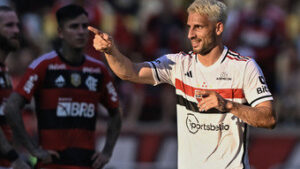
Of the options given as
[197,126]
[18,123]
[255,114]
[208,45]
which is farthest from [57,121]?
[255,114]

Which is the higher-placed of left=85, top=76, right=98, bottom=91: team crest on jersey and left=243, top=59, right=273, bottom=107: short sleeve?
left=243, top=59, right=273, bottom=107: short sleeve

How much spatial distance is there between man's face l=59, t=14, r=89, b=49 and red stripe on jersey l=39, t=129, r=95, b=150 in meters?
1.03

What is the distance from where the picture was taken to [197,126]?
708 cm

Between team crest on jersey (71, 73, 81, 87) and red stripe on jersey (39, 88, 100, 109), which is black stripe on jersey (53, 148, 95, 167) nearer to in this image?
red stripe on jersey (39, 88, 100, 109)

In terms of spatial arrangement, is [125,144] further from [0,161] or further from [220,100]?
[220,100]

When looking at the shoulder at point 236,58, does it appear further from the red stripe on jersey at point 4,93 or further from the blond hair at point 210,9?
the red stripe on jersey at point 4,93

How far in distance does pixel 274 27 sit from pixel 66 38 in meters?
5.67

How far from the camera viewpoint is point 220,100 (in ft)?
20.5

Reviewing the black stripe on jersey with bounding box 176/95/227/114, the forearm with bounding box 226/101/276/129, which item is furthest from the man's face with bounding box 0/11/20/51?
the forearm with bounding box 226/101/276/129

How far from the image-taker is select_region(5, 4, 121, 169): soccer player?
805 cm

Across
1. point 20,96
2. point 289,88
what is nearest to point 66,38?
point 20,96

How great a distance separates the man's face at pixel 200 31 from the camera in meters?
6.91

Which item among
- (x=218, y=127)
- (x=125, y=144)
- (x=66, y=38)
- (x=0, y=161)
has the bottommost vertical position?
(x=125, y=144)

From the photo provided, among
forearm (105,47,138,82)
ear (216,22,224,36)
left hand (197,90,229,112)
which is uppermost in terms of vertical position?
ear (216,22,224,36)
